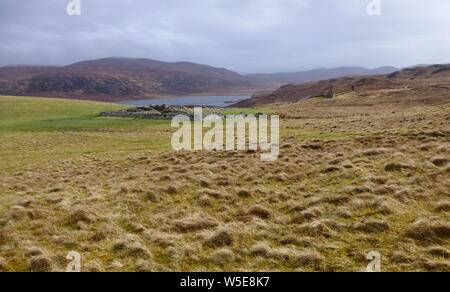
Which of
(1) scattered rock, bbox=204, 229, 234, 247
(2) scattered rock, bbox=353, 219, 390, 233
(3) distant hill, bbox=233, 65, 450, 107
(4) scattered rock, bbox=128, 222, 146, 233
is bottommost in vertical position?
(4) scattered rock, bbox=128, 222, 146, 233

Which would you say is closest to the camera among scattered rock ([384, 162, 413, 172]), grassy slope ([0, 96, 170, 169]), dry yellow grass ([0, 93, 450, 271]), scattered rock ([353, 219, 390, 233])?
dry yellow grass ([0, 93, 450, 271])

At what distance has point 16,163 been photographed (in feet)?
91.4

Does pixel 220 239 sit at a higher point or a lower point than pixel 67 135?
lower

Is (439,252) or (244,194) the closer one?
(439,252)

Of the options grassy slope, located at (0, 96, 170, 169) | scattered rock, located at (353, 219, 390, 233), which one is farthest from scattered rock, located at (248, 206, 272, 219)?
grassy slope, located at (0, 96, 170, 169)

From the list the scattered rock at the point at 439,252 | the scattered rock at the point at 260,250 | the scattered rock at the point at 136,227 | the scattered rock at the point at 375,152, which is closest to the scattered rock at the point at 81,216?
the scattered rock at the point at 136,227

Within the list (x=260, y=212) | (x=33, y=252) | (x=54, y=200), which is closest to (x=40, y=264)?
(x=33, y=252)

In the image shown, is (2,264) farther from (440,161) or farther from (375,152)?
(375,152)

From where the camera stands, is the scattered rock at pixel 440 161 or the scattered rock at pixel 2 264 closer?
the scattered rock at pixel 2 264

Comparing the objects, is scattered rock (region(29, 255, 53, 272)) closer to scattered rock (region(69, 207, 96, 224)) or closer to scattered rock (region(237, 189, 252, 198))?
scattered rock (region(69, 207, 96, 224))

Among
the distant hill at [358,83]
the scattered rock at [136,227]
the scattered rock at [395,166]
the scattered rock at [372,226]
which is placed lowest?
the scattered rock at [136,227]

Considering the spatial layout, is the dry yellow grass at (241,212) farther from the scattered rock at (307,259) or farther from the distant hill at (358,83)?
the distant hill at (358,83)

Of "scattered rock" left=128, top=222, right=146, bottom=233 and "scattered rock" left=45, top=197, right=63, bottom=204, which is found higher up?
"scattered rock" left=128, top=222, right=146, bottom=233
